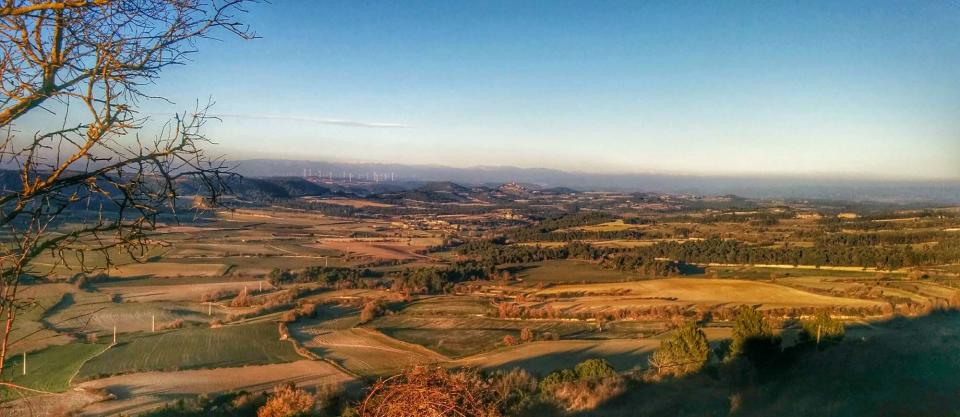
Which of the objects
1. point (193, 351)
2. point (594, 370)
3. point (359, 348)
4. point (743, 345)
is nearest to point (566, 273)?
point (359, 348)

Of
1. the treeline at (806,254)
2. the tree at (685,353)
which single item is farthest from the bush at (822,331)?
the treeline at (806,254)

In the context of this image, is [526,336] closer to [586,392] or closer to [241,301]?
[586,392]

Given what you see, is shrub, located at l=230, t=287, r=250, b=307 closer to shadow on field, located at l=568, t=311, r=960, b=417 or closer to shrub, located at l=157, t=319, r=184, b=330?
shrub, located at l=157, t=319, r=184, b=330

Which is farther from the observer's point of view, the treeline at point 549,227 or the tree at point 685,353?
the treeline at point 549,227

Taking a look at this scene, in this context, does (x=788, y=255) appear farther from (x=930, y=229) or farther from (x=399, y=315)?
(x=399, y=315)

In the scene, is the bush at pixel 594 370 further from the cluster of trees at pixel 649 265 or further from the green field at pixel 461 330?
the cluster of trees at pixel 649 265

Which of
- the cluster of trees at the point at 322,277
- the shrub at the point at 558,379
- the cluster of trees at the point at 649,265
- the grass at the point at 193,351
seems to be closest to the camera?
the shrub at the point at 558,379

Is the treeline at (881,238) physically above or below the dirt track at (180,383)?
above
